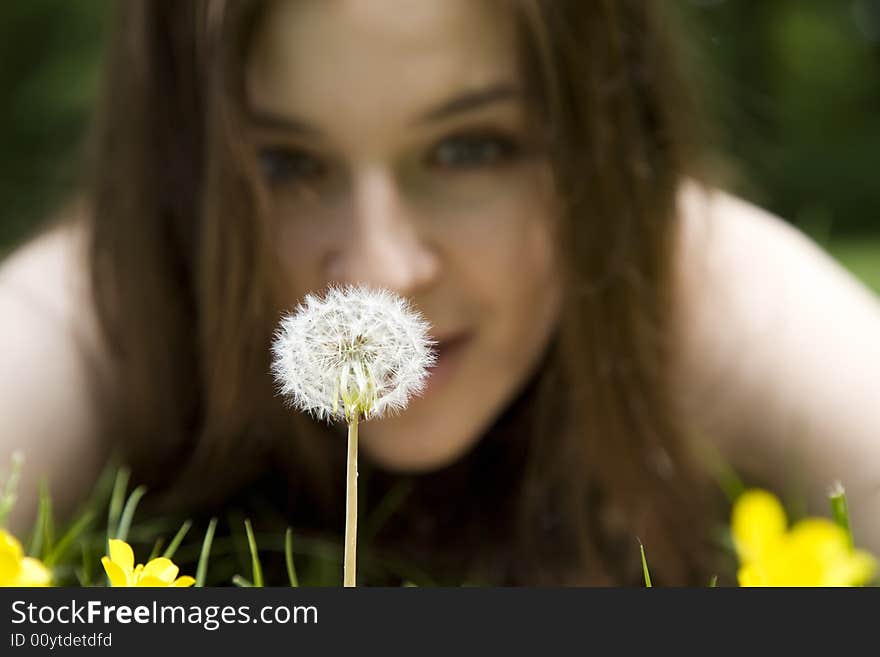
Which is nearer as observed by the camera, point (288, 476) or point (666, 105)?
point (666, 105)

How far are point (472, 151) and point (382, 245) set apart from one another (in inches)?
10.2

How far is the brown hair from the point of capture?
3.71 ft

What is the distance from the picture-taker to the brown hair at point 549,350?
3.71 ft

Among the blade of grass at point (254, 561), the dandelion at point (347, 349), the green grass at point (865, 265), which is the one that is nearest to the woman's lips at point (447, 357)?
the blade of grass at point (254, 561)

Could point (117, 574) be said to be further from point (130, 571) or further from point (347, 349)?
point (347, 349)

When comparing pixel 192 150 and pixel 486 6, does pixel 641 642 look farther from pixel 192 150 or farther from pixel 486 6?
pixel 192 150

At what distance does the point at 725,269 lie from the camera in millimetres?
1642

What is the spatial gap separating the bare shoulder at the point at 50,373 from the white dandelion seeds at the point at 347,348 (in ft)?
2.85

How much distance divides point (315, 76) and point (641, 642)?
2.70 feet

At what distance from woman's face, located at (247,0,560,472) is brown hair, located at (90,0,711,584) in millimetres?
42

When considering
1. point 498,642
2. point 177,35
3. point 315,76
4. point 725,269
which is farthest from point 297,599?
point 725,269

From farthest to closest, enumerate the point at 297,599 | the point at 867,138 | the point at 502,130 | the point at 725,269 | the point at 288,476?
the point at 867,138 < the point at 725,269 < the point at 288,476 < the point at 502,130 < the point at 297,599

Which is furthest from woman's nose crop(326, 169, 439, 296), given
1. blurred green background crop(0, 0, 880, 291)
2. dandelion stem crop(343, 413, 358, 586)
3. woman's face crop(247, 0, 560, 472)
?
blurred green background crop(0, 0, 880, 291)

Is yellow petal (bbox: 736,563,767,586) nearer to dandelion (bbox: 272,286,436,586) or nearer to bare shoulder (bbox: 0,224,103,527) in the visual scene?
dandelion (bbox: 272,286,436,586)
